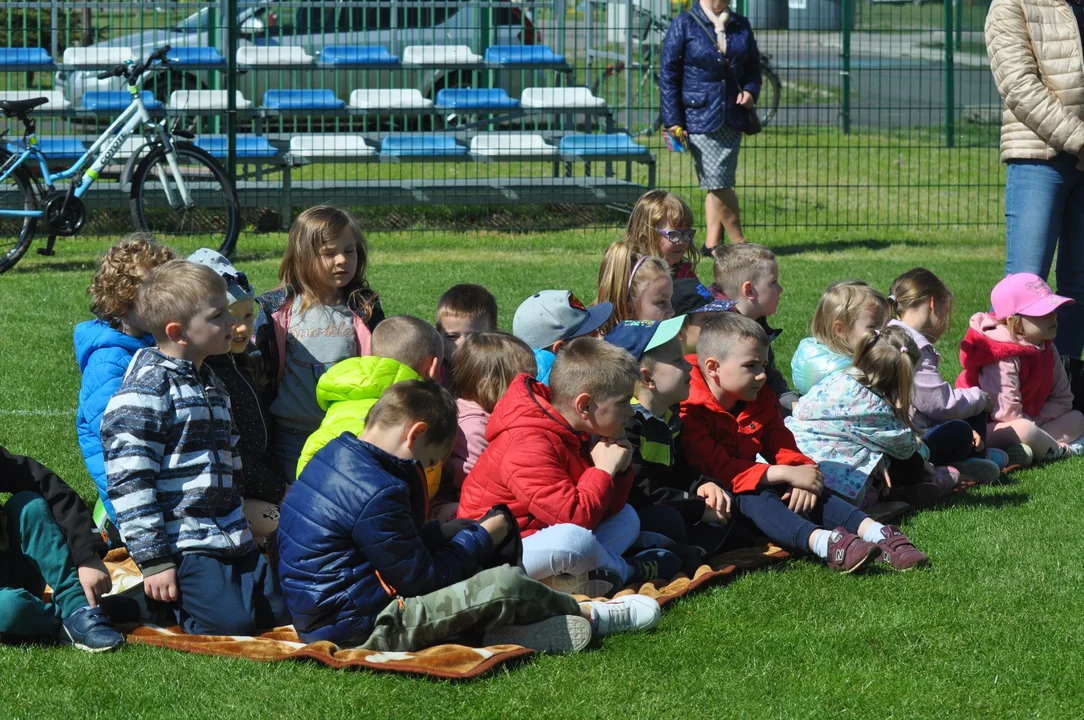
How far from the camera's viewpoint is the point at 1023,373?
6793mm

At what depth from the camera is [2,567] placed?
170 inches

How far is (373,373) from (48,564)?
1.22 m

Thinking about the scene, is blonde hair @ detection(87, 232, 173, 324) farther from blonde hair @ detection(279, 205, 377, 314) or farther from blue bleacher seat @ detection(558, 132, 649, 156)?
blue bleacher seat @ detection(558, 132, 649, 156)

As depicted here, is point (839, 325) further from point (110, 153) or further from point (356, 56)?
point (356, 56)

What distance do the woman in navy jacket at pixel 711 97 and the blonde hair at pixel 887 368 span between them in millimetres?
5419

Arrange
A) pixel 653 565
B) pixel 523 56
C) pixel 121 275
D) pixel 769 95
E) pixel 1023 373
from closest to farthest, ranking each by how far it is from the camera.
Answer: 1. pixel 653 565
2. pixel 121 275
3. pixel 1023 373
4. pixel 523 56
5. pixel 769 95

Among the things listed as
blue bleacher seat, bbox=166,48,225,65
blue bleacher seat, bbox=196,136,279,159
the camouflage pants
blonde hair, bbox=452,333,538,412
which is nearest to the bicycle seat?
blue bleacher seat, bbox=196,136,279,159

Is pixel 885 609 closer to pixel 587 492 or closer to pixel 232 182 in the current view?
pixel 587 492

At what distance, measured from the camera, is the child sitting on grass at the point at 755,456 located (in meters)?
5.17

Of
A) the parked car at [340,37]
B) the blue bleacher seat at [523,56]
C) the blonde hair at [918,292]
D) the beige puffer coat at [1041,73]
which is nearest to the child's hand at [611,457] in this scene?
the blonde hair at [918,292]

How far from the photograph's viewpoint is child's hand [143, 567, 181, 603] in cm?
423

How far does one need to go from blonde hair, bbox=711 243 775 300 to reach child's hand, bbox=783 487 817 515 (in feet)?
4.86

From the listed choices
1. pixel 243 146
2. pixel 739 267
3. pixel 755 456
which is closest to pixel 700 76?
pixel 243 146

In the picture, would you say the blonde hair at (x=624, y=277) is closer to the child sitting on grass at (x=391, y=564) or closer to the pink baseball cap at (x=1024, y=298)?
the pink baseball cap at (x=1024, y=298)
